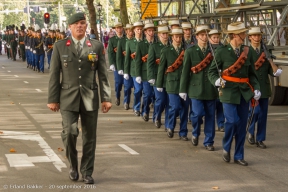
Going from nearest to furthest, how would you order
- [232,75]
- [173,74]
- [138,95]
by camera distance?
[232,75] → [173,74] → [138,95]

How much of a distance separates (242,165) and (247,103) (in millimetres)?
838

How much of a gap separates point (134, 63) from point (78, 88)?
8787 millimetres

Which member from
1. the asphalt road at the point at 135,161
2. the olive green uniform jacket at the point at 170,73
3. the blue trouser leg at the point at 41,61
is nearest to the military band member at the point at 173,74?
the olive green uniform jacket at the point at 170,73

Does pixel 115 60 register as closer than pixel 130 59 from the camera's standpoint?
No

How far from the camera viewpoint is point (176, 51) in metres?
14.7

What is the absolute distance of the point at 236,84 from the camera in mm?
11641

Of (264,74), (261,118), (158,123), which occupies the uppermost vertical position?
(264,74)

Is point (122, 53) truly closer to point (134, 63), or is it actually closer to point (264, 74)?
point (134, 63)

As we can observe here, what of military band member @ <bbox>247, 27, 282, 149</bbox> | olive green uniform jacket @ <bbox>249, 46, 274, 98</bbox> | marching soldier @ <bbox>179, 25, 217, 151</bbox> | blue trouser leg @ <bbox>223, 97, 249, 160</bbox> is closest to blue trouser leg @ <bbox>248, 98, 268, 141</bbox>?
military band member @ <bbox>247, 27, 282, 149</bbox>

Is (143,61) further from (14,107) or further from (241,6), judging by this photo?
(241,6)

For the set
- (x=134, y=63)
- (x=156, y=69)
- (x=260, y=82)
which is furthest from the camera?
(x=134, y=63)

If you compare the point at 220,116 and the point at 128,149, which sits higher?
the point at 220,116

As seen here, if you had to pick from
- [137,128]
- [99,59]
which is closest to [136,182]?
[99,59]

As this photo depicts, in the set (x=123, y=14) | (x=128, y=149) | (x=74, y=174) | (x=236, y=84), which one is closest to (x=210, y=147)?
(x=128, y=149)
